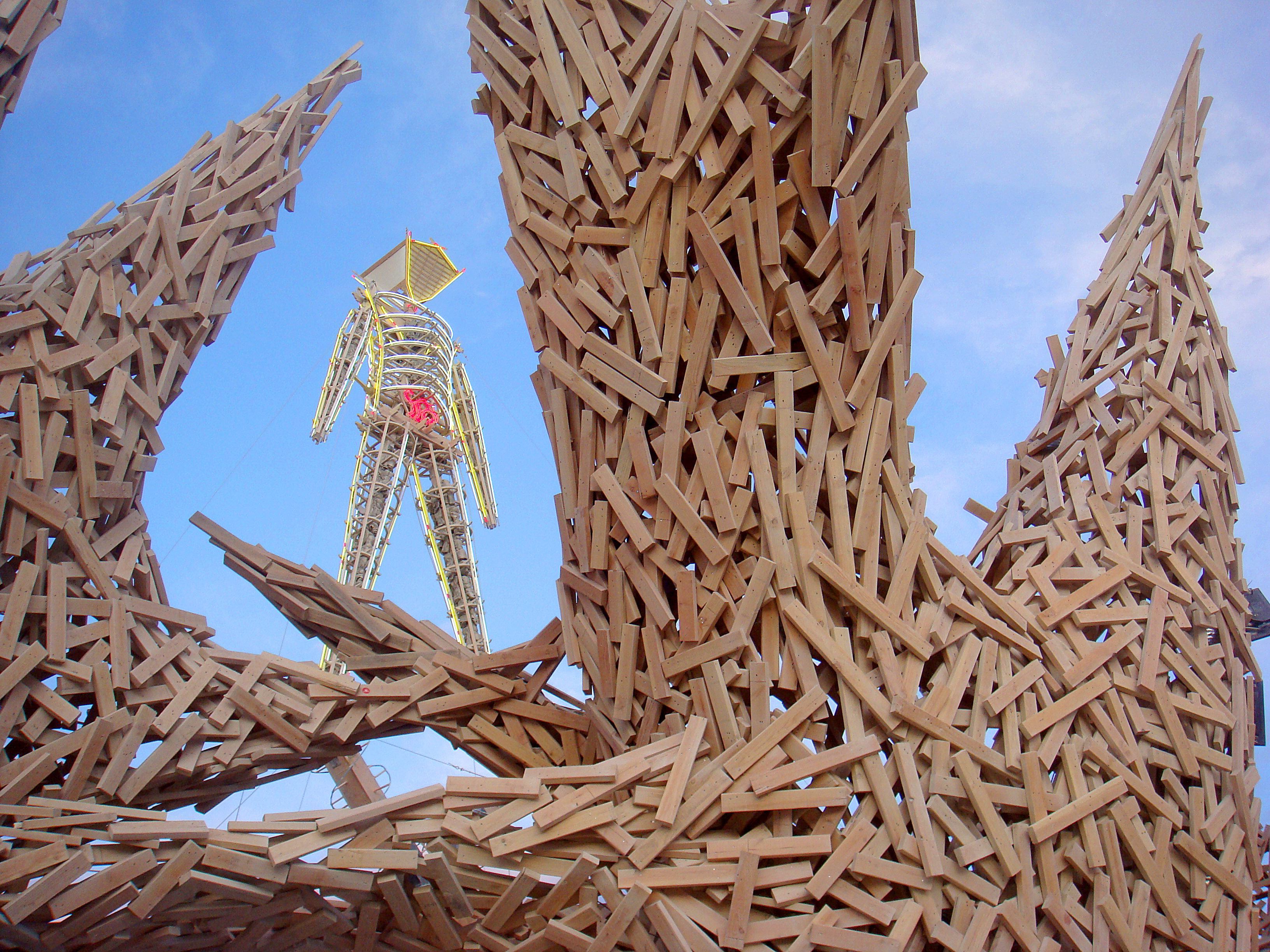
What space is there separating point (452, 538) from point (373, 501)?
91 cm

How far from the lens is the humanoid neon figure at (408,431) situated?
414 inches

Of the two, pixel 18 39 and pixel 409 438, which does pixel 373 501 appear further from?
pixel 18 39

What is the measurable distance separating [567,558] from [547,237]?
177 cm

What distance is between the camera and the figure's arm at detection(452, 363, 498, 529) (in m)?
11.2

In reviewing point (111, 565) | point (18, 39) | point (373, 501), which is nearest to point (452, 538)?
point (373, 501)

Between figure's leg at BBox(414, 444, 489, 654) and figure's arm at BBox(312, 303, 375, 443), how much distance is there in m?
0.93

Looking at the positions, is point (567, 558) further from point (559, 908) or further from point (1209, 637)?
point (1209, 637)

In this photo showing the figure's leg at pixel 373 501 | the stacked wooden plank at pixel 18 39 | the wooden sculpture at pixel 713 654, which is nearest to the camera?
the wooden sculpture at pixel 713 654

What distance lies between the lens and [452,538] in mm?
10883

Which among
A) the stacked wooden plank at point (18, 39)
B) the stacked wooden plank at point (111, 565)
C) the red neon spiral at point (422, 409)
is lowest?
the stacked wooden plank at point (111, 565)

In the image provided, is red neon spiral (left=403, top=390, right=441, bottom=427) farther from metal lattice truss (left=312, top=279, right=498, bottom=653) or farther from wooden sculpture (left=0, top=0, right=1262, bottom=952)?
wooden sculpture (left=0, top=0, right=1262, bottom=952)

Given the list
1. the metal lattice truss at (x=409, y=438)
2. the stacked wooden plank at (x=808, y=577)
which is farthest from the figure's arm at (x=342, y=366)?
the stacked wooden plank at (x=808, y=577)

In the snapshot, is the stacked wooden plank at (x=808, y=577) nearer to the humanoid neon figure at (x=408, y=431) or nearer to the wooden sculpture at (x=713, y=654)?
the wooden sculpture at (x=713, y=654)

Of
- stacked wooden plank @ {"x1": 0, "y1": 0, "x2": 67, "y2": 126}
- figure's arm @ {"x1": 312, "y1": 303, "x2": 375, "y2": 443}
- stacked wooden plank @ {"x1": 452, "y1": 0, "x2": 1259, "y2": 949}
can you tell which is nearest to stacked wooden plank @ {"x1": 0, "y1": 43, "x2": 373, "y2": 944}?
stacked wooden plank @ {"x1": 0, "y1": 0, "x2": 67, "y2": 126}
